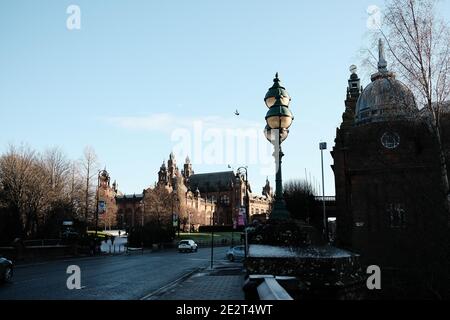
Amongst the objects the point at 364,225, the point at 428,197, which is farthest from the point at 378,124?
the point at 364,225

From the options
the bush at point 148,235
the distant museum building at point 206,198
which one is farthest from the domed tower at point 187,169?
the bush at point 148,235

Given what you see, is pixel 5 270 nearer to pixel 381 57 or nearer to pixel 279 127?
pixel 279 127

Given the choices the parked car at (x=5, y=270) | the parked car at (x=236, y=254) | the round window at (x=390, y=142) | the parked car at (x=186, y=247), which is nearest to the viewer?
the parked car at (x=5, y=270)

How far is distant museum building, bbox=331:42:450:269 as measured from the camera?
18625 mm

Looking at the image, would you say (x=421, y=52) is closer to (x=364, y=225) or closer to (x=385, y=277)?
(x=385, y=277)

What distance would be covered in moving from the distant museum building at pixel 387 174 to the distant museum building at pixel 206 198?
299ft

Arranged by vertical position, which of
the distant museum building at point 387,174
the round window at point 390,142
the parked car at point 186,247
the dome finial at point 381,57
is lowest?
the parked car at point 186,247

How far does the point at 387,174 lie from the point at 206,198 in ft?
439

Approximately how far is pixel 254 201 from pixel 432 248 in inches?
5774

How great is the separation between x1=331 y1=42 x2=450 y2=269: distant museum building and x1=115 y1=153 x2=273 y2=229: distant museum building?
9107 cm

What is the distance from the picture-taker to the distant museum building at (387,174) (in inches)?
733

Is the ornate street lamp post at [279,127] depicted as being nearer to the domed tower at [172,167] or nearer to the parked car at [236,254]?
the parked car at [236,254]

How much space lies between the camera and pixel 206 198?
6137 inches

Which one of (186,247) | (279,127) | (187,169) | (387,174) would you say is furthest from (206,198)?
(279,127)
